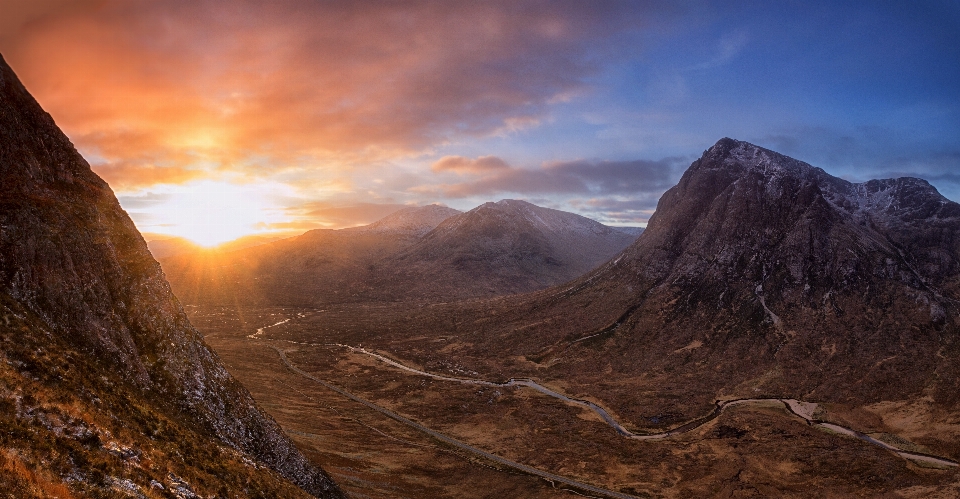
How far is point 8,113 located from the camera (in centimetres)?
3431

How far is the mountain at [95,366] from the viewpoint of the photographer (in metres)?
21.8

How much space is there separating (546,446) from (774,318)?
328 feet

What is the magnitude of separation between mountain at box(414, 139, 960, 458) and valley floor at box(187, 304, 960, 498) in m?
11.5

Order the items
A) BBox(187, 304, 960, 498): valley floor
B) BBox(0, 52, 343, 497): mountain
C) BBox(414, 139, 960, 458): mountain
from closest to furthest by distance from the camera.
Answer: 1. BBox(0, 52, 343, 497): mountain
2. BBox(187, 304, 960, 498): valley floor
3. BBox(414, 139, 960, 458): mountain

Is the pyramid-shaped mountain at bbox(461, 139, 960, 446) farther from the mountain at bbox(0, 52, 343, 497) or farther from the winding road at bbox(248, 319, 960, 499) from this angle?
the mountain at bbox(0, 52, 343, 497)

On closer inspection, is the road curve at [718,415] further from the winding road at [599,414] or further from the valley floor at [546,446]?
the valley floor at [546,446]

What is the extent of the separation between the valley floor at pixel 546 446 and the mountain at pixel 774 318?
1153 centimetres

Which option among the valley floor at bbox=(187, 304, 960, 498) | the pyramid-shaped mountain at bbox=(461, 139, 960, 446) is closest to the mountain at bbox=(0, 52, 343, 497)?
the valley floor at bbox=(187, 304, 960, 498)

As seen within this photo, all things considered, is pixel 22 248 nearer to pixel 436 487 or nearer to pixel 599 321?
pixel 436 487

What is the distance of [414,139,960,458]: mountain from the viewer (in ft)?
367

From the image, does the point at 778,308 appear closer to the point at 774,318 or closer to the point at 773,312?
the point at 773,312

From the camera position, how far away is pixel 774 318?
14712 cm

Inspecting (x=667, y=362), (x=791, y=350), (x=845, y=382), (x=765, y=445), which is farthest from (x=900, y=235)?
(x=765, y=445)

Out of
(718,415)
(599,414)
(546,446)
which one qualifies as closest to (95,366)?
(546,446)
